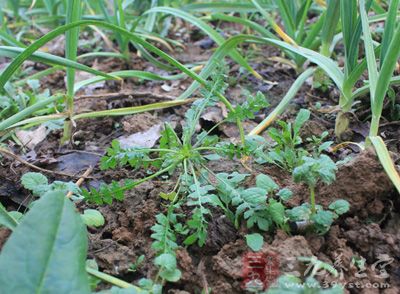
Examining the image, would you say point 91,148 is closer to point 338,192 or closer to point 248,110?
point 248,110

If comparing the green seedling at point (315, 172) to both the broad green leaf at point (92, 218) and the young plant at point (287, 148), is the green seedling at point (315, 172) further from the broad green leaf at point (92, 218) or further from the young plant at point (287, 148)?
the broad green leaf at point (92, 218)

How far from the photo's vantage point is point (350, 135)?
4.99 ft

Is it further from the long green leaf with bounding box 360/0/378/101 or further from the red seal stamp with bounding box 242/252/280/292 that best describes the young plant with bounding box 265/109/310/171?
the red seal stamp with bounding box 242/252/280/292

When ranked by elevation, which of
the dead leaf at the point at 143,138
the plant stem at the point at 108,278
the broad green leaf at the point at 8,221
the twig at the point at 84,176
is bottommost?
the twig at the point at 84,176

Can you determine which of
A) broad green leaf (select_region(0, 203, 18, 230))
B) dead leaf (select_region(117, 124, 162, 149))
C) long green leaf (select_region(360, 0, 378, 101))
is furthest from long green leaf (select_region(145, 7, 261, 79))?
broad green leaf (select_region(0, 203, 18, 230))

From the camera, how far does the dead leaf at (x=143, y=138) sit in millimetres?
1625

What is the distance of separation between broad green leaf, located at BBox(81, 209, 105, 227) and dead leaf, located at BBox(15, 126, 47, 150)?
1.98 ft

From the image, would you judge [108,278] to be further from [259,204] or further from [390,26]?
[390,26]

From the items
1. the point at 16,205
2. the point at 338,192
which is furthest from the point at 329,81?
the point at 16,205

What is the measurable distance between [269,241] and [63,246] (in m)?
0.48

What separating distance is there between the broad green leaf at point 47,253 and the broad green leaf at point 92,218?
255 mm

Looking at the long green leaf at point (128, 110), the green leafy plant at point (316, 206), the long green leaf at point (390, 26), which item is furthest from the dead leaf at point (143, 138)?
the long green leaf at point (390, 26)

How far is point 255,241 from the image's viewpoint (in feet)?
3.54

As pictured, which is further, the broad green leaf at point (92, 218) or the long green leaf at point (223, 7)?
the long green leaf at point (223, 7)
